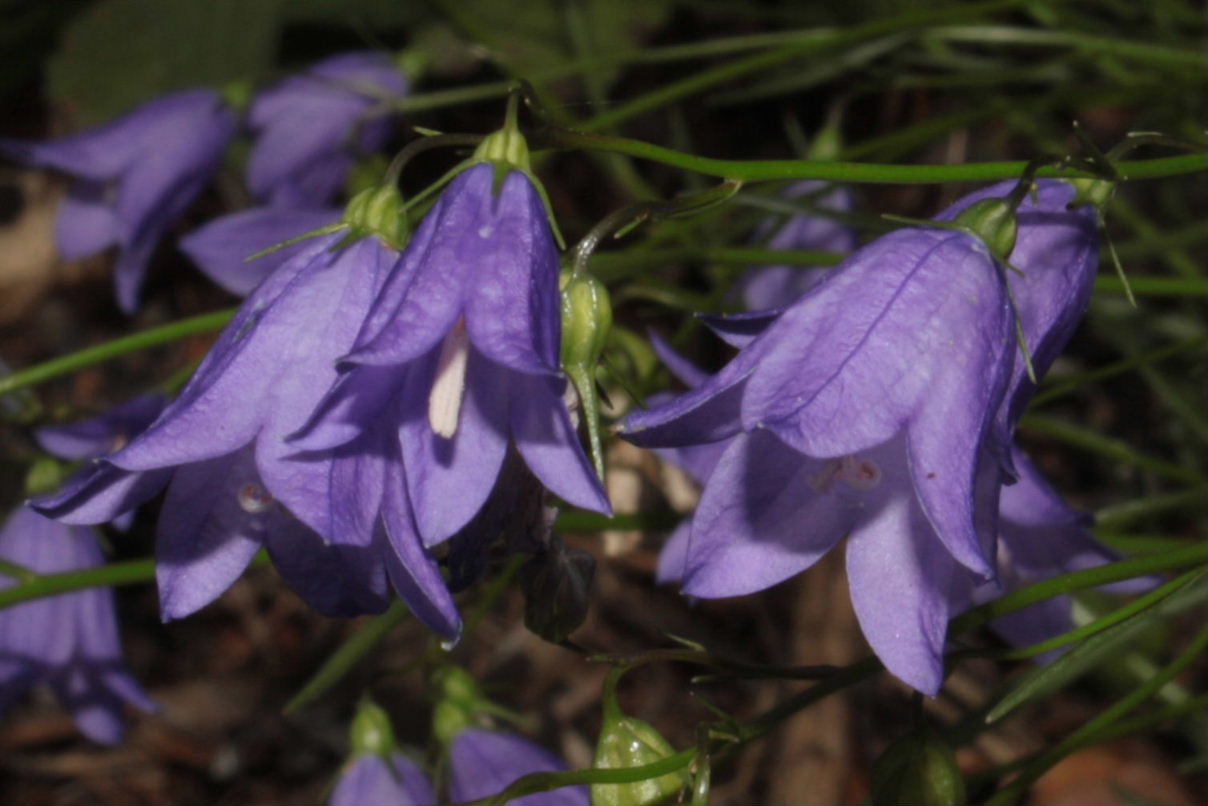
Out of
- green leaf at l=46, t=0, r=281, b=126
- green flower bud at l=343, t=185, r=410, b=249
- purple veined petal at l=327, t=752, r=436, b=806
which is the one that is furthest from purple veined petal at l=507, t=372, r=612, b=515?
green leaf at l=46, t=0, r=281, b=126

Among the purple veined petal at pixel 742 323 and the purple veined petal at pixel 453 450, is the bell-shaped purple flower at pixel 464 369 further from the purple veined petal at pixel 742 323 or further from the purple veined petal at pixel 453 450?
the purple veined petal at pixel 742 323

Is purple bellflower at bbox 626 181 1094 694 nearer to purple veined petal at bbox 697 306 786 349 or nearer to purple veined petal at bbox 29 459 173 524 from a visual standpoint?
purple veined petal at bbox 697 306 786 349

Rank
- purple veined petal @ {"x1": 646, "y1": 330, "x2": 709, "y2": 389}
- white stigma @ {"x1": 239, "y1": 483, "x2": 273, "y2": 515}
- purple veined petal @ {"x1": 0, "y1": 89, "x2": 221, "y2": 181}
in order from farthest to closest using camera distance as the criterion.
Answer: purple veined petal @ {"x1": 0, "y1": 89, "x2": 221, "y2": 181}, purple veined petal @ {"x1": 646, "y1": 330, "x2": 709, "y2": 389}, white stigma @ {"x1": 239, "y1": 483, "x2": 273, "y2": 515}

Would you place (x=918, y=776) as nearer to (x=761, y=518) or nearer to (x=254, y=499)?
(x=761, y=518)

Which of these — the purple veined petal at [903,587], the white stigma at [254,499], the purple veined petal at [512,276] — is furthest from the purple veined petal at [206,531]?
the purple veined petal at [903,587]

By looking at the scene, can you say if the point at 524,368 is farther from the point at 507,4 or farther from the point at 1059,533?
the point at 507,4

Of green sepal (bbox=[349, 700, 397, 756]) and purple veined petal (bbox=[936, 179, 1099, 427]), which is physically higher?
purple veined petal (bbox=[936, 179, 1099, 427])

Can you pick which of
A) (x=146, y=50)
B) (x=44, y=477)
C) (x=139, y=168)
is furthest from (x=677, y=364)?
(x=146, y=50)
